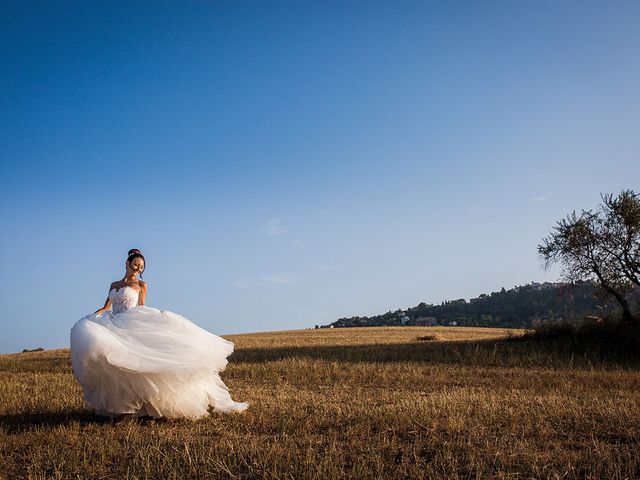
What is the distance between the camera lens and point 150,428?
825 centimetres

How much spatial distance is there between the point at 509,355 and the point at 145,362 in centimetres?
1788

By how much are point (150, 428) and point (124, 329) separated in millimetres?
1684

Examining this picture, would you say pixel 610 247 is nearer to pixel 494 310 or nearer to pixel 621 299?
pixel 621 299

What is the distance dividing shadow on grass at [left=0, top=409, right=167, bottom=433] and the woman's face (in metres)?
2.66

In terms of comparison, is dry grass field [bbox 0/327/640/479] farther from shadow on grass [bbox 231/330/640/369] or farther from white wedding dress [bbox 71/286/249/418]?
shadow on grass [bbox 231/330/640/369]

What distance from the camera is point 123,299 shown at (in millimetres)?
9617

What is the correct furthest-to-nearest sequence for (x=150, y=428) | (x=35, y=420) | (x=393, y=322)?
(x=393, y=322)
(x=35, y=420)
(x=150, y=428)

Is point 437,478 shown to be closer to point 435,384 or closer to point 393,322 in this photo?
point 435,384

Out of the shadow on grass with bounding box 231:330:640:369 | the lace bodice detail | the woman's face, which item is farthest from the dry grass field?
the shadow on grass with bounding box 231:330:640:369

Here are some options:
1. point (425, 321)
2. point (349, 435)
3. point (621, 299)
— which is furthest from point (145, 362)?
point (425, 321)

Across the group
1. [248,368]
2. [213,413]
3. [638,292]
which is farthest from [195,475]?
[638,292]

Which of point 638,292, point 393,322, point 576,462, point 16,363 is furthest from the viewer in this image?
point 393,322

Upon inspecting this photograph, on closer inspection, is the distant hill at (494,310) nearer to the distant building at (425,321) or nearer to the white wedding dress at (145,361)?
the distant building at (425,321)

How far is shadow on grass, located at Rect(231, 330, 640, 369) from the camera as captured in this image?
20.2 metres
